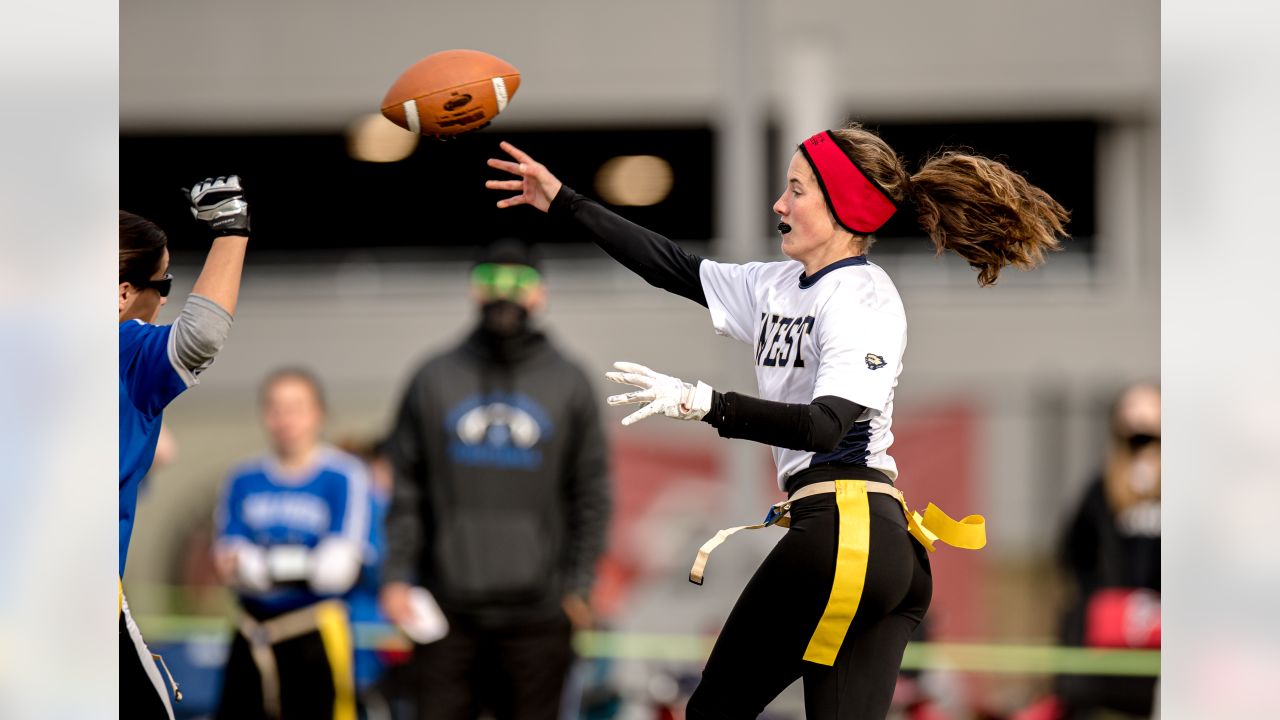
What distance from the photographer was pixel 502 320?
289 inches

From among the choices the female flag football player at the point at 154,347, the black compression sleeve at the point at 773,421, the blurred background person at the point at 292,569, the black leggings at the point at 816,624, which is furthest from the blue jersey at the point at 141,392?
the blurred background person at the point at 292,569

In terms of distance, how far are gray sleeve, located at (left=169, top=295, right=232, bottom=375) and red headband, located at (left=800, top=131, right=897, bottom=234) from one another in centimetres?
144

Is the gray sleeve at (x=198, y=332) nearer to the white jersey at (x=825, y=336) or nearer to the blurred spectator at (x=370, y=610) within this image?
the white jersey at (x=825, y=336)

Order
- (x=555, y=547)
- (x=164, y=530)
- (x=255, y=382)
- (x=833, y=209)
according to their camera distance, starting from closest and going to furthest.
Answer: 1. (x=833, y=209)
2. (x=555, y=547)
3. (x=164, y=530)
4. (x=255, y=382)

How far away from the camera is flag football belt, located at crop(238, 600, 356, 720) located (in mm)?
7562

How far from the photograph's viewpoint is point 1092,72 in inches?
677

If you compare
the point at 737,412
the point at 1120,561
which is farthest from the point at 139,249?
the point at 1120,561

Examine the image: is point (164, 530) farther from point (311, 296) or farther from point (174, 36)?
point (174, 36)

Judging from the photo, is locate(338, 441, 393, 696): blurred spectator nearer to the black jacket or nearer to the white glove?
the black jacket

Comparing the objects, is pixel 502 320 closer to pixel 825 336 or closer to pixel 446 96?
pixel 446 96

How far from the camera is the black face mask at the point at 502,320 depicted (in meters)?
7.34

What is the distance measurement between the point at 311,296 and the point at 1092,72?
8124mm

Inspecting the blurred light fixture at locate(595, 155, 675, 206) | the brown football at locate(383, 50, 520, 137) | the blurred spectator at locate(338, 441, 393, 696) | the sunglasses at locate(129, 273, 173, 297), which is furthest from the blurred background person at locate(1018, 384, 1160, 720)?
the blurred light fixture at locate(595, 155, 675, 206)

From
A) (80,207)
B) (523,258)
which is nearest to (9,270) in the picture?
(80,207)
